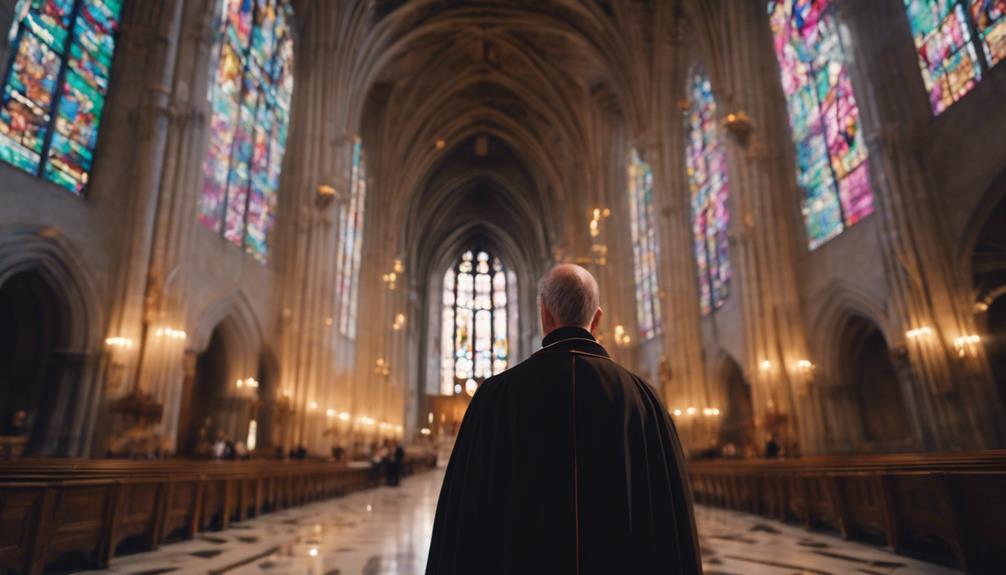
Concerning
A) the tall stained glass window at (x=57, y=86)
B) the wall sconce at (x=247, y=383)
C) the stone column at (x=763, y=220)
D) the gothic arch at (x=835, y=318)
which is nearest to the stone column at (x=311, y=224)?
the wall sconce at (x=247, y=383)

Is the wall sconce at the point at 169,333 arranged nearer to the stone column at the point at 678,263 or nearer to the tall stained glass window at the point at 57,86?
the tall stained glass window at the point at 57,86

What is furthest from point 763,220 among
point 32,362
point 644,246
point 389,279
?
point 389,279

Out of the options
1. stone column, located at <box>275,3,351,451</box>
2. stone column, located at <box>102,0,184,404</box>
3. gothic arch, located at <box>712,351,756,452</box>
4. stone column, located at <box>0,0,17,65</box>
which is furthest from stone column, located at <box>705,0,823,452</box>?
stone column, located at <box>0,0,17,65</box>

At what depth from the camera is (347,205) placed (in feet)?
76.0

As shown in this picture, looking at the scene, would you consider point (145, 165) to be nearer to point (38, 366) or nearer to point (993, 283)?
point (38, 366)

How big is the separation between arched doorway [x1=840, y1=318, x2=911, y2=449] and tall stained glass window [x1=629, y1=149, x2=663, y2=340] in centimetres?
922

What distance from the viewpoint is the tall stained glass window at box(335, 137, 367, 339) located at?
25.3 m

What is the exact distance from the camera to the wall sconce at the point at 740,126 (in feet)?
47.3

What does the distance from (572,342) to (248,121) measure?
59.2 feet

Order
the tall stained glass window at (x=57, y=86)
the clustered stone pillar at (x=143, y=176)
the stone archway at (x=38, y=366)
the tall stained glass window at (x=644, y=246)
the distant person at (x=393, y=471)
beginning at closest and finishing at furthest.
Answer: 1. the tall stained glass window at (x=57, y=86)
2. the stone archway at (x=38, y=366)
3. the clustered stone pillar at (x=143, y=176)
4. the distant person at (x=393, y=471)
5. the tall stained glass window at (x=644, y=246)

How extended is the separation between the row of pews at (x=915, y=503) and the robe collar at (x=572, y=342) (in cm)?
447

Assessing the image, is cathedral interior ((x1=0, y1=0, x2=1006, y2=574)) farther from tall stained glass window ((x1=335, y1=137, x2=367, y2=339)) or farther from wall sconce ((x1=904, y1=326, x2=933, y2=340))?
tall stained glass window ((x1=335, y1=137, x2=367, y2=339))

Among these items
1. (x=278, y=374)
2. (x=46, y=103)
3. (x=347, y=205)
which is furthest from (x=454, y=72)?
(x=46, y=103)

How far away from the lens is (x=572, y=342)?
1.75 m
